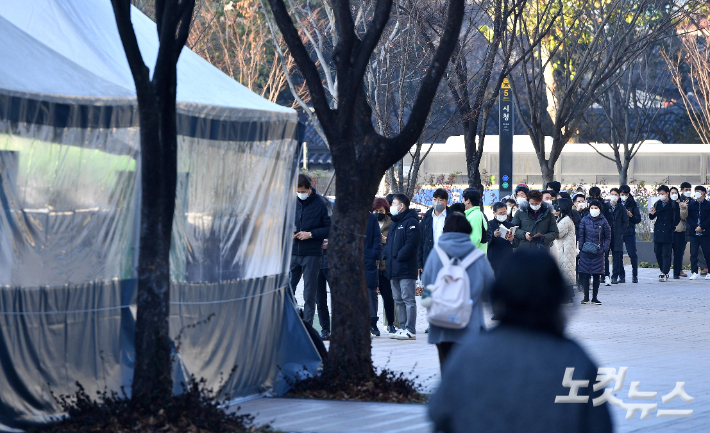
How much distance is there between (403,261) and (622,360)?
2679mm

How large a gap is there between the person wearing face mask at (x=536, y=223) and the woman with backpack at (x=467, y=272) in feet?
23.4

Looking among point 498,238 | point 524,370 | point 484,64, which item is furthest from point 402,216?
point 524,370

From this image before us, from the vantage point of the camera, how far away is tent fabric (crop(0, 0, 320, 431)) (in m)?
6.37

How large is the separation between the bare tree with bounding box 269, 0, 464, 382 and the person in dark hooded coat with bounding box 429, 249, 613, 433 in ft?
17.1

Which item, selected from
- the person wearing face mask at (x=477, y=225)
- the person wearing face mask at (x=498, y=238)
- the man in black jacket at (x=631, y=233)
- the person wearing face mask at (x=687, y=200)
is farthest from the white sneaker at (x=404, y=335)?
the person wearing face mask at (x=687, y=200)

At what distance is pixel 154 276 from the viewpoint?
605 centimetres

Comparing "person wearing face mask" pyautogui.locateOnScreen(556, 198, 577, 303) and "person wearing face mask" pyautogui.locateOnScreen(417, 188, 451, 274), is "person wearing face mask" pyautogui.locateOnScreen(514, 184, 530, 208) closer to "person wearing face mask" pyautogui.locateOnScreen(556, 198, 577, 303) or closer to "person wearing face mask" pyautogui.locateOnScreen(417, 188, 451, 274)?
"person wearing face mask" pyautogui.locateOnScreen(556, 198, 577, 303)

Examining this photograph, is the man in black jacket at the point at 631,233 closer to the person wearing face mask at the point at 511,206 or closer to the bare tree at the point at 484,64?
the bare tree at the point at 484,64

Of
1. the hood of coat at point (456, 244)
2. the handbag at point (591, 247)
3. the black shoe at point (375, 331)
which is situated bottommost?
the black shoe at point (375, 331)

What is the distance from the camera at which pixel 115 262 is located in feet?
22.5

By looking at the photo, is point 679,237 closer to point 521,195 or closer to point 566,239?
point 566,239

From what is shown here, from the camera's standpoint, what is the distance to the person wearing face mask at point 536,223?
13727mm

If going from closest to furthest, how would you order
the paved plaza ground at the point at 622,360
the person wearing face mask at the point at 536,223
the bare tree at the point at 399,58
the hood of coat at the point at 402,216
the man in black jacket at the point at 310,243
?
1. the paved plaza ground at the point at 622,360
2. the man in black jacket at the point at 310,243
3. the hood of coat at the point at 402,216
4. the person wearing face mask at the point at 536,223
5. the bare tree at the point at 399,58

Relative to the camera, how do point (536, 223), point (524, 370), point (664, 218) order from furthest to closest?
point (664, 218) → point (536, 223) → point (524, 370)
